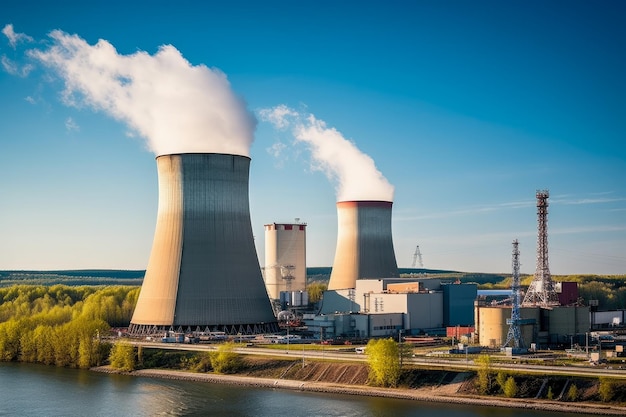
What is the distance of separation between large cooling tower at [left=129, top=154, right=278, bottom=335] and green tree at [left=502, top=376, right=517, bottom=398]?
1362cm

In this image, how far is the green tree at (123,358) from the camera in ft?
110

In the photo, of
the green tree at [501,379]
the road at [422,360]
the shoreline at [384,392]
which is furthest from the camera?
the road at [422,360]

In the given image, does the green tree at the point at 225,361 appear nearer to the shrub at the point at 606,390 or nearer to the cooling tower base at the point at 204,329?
the cooling tower base at the point at 204,329

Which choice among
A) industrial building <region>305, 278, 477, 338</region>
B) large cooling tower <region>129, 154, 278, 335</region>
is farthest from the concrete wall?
large cooling tower <region>129, 154, 278, 335</region>

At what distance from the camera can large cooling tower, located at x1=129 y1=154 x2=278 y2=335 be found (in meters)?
34.4

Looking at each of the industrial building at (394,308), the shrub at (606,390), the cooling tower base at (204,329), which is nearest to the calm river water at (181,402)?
the shrub at (606,390)

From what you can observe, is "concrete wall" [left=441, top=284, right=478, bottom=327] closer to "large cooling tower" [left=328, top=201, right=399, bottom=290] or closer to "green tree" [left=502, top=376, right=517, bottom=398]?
"large cooling tower" [left=328, top=201, right=399, bottom=290]

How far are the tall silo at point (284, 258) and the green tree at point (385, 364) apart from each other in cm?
2467

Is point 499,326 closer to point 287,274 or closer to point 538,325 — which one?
point 538,325

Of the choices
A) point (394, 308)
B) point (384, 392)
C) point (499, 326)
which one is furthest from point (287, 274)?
point (384, 392)

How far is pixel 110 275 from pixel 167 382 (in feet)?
500

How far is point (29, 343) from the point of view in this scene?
3716 centimetres

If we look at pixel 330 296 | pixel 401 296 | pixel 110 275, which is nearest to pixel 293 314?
pixel 330 296

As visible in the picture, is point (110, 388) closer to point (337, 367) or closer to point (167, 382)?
point (167, 382)
